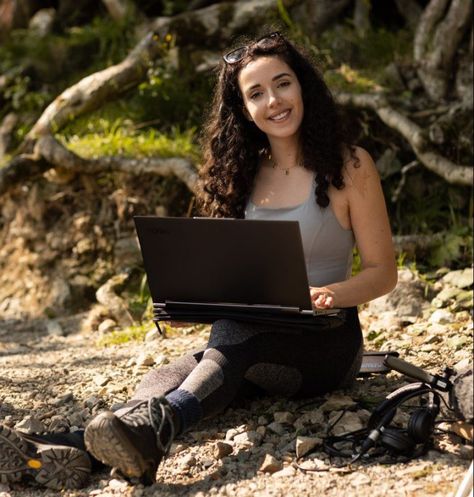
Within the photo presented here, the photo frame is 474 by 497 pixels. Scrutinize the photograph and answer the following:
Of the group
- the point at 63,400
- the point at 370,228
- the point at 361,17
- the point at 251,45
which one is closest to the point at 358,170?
the point at 370,228

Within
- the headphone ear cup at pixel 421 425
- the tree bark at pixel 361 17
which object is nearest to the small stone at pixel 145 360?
the headphone ear cup at pixel 421 425

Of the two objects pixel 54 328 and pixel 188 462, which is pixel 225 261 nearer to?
pixel 188 462

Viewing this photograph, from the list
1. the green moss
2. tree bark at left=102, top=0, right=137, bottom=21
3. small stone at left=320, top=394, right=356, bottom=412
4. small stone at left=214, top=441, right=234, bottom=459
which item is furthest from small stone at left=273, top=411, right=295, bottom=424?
tree bark at left=102, top=0, right=137, bottom=21

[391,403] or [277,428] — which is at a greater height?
[391,403]

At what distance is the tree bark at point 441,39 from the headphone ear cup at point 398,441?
3673 millimetres

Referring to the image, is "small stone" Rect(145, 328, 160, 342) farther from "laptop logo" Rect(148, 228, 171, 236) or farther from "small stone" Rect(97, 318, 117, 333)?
"laptop logo" Rect(148, 228, 171, 236)

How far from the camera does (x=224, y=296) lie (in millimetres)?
3348

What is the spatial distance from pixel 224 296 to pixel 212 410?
0.41m

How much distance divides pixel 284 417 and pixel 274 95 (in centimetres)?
119

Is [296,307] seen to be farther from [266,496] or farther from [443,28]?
[443,28]

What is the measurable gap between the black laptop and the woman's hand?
1.4 inches

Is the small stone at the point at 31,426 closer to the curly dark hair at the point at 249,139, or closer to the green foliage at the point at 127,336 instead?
the curly dark hair at the point at 249,139

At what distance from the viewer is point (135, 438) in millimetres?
2842

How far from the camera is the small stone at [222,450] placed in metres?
3.23
